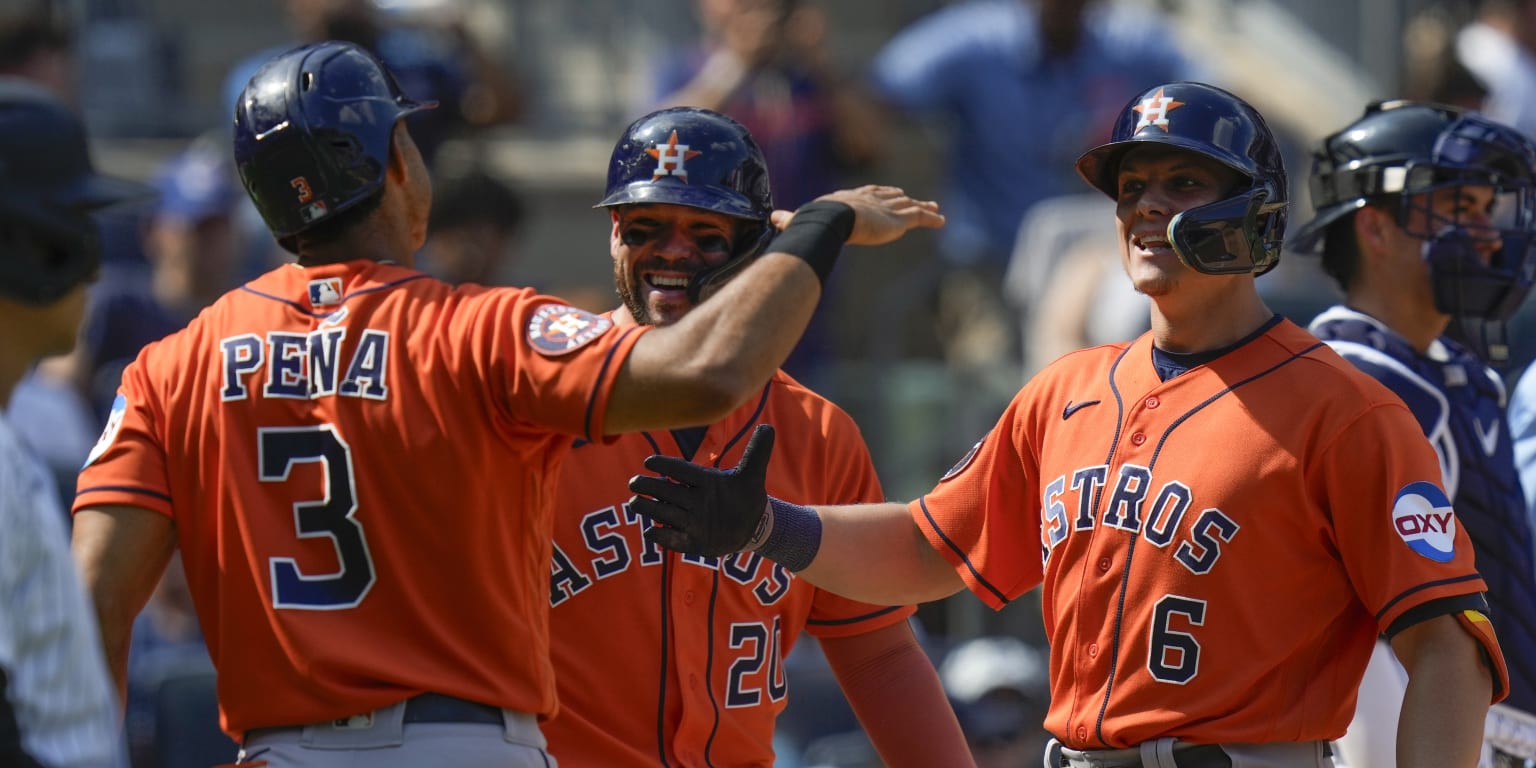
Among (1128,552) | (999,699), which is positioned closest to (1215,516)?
(1128,552)

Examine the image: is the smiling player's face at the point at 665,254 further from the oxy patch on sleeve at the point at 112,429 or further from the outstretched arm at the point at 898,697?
the oxy patch on sleeve at the point at 112,429

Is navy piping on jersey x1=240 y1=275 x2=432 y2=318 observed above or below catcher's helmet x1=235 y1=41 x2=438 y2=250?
below

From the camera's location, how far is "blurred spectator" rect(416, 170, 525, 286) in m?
8.49

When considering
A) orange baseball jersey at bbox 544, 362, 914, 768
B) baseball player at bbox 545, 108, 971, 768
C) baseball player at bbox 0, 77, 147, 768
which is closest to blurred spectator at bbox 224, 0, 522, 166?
baseball player at bbox 545, 108, 971, 768

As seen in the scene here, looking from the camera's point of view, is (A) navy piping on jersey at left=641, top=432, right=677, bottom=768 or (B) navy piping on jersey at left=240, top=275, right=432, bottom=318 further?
(A) navy piping on jersey at left=641, top=432, right=677, bottom=768

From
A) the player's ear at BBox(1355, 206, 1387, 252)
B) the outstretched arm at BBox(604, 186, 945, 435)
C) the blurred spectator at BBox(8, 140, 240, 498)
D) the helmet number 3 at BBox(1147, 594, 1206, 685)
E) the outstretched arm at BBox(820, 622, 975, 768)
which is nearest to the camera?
the outstretched arm at BBox(604, 186, 945, 435)

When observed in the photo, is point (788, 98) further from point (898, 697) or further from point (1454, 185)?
point (898, 697)

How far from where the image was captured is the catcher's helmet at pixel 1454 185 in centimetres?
492

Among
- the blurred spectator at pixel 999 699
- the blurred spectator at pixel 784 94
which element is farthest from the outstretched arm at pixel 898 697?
the blurred spectator at pixel 784 94

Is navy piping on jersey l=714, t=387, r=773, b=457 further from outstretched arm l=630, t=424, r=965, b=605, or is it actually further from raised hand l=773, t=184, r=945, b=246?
raised hand l=773, t=184, r=945, b=246

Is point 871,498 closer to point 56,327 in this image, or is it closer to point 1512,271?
point 1512,271

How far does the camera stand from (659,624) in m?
4.42

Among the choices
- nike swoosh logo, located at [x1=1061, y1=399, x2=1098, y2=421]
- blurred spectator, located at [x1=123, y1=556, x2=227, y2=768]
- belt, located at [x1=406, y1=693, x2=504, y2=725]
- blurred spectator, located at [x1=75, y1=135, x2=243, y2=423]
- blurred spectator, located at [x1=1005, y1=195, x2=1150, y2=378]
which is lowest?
blurred spectator, located at [x1=123, y1=556, x2=227, y2=768]

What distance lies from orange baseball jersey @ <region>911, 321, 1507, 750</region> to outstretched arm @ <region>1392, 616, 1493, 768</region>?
5 cm
